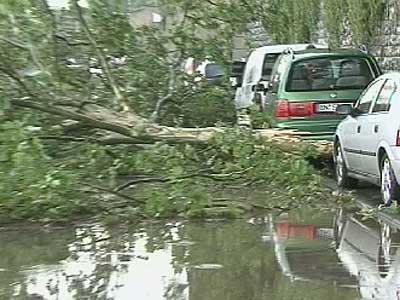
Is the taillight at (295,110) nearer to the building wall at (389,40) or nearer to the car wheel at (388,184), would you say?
the car wheel at (388,184)

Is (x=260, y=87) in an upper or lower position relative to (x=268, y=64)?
lower

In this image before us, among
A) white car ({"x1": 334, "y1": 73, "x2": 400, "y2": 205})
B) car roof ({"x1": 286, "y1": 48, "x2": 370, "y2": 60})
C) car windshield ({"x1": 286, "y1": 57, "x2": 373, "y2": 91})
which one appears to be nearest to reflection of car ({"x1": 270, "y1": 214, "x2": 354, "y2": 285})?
white car ({"x1": 334, "y1": 73, "x2": 400, "y2": 205})

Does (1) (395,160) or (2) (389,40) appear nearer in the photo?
(1) (395,160)

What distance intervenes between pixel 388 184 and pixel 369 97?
181 centimetres

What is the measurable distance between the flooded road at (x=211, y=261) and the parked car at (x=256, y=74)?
731cm

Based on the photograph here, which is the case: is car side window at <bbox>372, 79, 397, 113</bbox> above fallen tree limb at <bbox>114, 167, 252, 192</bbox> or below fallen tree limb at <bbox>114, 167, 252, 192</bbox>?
above

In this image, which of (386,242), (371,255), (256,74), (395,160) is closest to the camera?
(371,255)

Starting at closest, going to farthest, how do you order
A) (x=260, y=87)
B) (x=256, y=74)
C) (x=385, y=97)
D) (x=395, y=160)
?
(x=395, y=160), (x=385, y=97), (x=260, y=87), (x=256, y=74)

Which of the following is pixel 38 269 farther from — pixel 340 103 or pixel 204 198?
pixel 340 103

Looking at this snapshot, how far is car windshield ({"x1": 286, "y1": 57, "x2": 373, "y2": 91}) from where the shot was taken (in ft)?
53.2

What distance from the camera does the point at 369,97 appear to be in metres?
13.5

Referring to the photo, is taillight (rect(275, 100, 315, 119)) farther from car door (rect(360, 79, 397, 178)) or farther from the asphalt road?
car door (rect(360, 79, 397, 178))

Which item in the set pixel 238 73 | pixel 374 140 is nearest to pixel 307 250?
pixel 374 140

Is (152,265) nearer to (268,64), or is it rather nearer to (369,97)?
(369,97)
